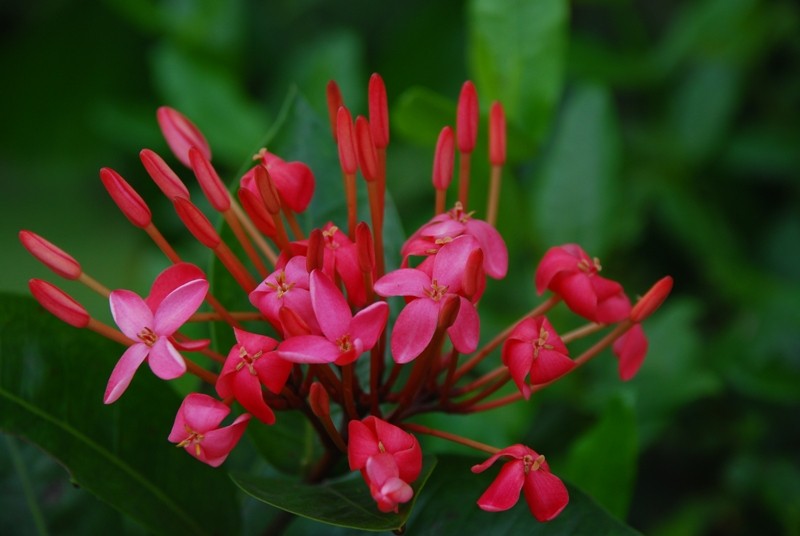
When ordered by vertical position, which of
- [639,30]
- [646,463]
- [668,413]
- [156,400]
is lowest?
[646,463]

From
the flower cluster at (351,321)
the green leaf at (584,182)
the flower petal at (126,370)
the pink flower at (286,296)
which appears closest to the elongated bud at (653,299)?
the flower cluster at (351,321)

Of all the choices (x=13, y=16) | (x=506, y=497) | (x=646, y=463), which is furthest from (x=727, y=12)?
(x=13, y=16)

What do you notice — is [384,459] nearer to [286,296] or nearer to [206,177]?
[286,296]

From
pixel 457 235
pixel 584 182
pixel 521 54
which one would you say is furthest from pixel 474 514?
pixel 584 182

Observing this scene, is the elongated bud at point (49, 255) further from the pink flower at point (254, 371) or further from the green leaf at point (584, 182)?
the green leaf at point (584, 182)

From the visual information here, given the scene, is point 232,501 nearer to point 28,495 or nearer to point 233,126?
point 28,495

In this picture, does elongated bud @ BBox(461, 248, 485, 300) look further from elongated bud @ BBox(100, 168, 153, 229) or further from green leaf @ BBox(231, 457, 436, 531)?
elongated bud @ BBox(100, 168, 153, 229)
